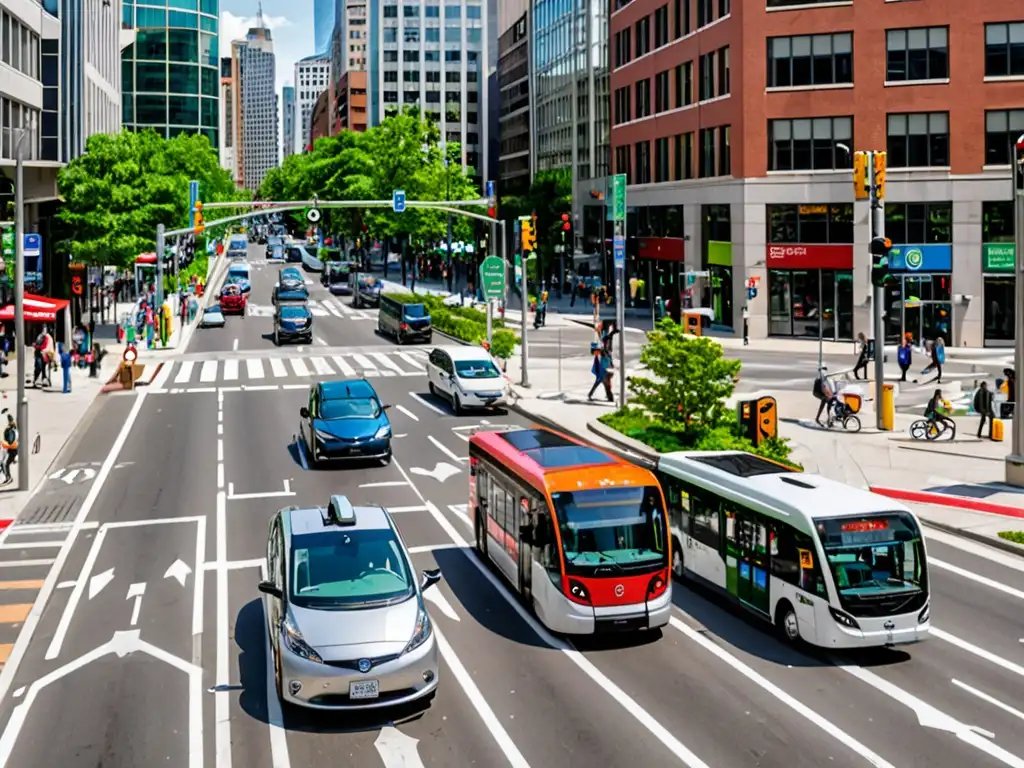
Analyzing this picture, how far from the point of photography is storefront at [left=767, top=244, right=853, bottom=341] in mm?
62781

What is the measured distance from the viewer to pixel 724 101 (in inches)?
2598

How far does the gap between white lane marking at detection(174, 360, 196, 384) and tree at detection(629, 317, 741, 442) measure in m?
24.7

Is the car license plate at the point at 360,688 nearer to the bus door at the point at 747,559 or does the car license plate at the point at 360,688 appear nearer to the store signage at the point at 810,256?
the bus door at the point at 747,559

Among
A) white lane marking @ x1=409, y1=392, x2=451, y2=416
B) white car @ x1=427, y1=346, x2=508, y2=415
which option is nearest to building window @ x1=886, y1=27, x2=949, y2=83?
white car @ x1=427, y1=346, x2=508, y2=415

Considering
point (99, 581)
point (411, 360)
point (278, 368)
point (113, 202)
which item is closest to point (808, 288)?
point (411, 360)

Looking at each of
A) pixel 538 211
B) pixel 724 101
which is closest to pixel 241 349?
pixel 724 101

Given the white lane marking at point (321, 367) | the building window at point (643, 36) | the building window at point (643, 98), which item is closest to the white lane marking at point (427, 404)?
the white lane marking at point (321, 367)

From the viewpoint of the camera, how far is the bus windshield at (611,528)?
55.1 ft

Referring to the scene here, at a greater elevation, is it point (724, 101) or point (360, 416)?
point (724, 101)

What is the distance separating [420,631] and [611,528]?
3.71m

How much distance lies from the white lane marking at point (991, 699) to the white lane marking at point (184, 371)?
38.9 meters

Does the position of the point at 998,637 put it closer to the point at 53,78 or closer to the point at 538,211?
the point at 53,78

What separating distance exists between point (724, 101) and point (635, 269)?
70.5 ft

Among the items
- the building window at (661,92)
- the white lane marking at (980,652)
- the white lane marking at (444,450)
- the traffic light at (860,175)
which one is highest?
the building window at (661,92)
